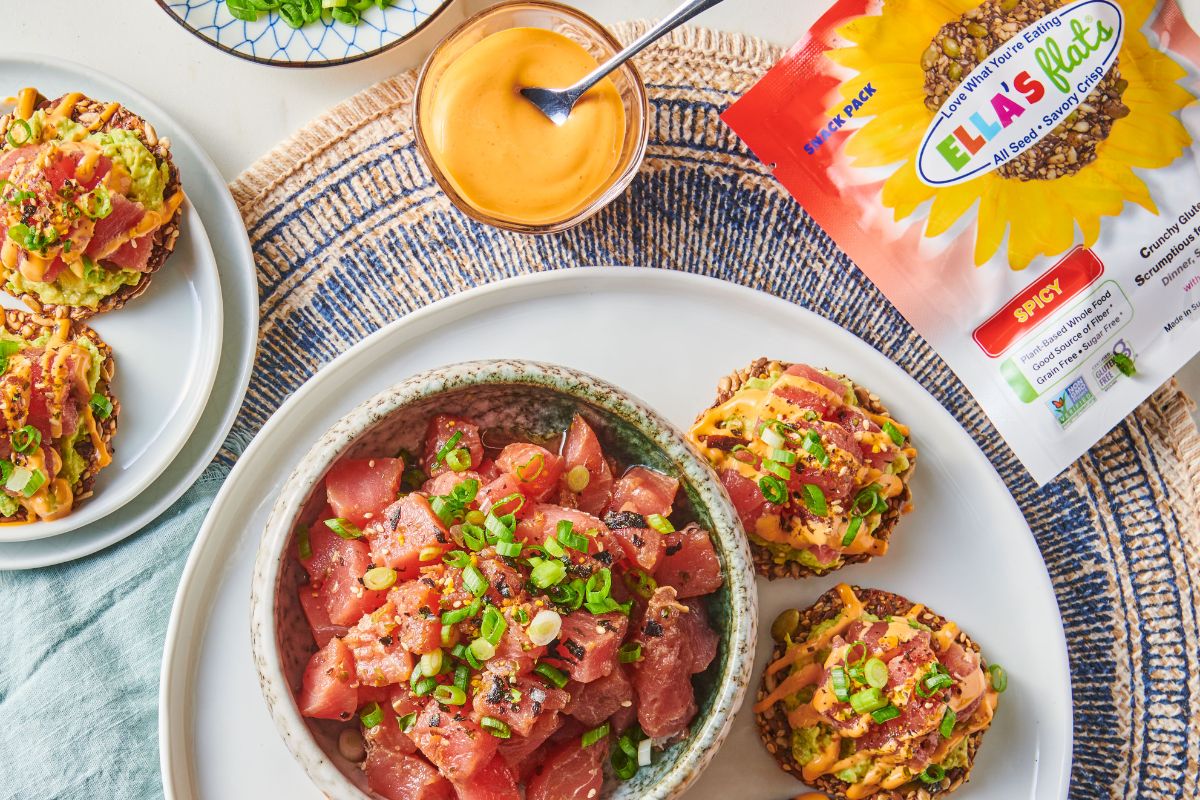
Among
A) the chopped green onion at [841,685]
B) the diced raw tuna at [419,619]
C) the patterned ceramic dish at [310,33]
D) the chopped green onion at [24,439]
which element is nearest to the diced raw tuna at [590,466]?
the diced raw tuna at [419,619]

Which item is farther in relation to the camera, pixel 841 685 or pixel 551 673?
pixel 841 685

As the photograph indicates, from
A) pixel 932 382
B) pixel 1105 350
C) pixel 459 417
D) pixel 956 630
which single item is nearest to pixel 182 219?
pixel 459 417

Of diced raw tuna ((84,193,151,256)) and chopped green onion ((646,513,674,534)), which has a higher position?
diced raw tuna ((84,193,151,256))

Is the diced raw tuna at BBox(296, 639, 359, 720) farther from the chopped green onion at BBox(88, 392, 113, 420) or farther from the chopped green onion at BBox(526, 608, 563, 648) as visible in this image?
the chopped green onion at BBox(88, 392, 113, 420)

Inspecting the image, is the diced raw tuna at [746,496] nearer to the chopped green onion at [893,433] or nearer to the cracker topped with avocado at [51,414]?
the chopped green onion at [893,433]

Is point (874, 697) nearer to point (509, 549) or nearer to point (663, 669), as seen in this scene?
point (663, 669)

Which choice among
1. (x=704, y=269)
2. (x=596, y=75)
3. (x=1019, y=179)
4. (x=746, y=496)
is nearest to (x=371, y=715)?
(x=746, y=496)

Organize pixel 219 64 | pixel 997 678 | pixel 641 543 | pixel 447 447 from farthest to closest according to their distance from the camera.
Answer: pixel 219 64 → pixel 997 678 → pixel 447 447 → pixel 641 543

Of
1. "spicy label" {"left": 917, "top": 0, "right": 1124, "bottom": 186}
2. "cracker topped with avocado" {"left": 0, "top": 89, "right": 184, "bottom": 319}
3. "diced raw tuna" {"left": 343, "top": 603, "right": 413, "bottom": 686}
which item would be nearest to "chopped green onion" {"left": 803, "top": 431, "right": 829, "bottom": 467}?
"spicy label" {"left": 917, "top": 0, "right": 1124, "bottom": 186}
